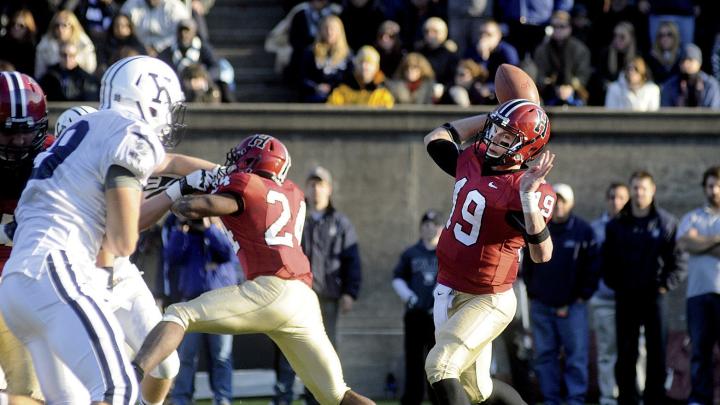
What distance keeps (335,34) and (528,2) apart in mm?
1982

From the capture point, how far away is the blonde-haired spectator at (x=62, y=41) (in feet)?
38.2

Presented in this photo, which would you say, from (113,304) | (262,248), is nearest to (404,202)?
(262,248)

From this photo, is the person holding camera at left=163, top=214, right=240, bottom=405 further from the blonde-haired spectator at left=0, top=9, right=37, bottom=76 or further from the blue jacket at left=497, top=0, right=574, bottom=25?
the blue jacket at left=497, top=0, right=574, bottom=25

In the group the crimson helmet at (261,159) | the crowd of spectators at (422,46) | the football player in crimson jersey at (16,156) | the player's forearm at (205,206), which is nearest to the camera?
the football player in crimson jersey at (16,156)

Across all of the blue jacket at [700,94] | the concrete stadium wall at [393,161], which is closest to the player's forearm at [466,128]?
the concrete stadium wall at [393,161]

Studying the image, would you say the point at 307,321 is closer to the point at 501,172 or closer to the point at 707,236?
the point at 501,172

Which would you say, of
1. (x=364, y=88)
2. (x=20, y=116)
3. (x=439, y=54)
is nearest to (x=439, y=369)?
(x=20, y=116)

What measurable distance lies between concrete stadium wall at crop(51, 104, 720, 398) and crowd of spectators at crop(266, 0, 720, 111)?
318 mm

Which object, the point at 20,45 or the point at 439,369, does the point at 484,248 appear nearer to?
the point at 439,369

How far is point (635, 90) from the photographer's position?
452 inches

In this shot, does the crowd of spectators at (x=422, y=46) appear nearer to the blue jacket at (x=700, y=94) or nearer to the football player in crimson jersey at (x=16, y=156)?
the blue jacket at (x=700, y=94)

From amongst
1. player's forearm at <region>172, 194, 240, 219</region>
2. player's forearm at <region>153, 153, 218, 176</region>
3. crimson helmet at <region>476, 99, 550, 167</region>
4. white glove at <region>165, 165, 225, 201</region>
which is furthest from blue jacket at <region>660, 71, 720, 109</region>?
white glove at <region>165, 165, 225, 201</region>

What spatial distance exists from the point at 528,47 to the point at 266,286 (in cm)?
616

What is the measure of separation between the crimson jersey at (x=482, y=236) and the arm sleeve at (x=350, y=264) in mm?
3609
